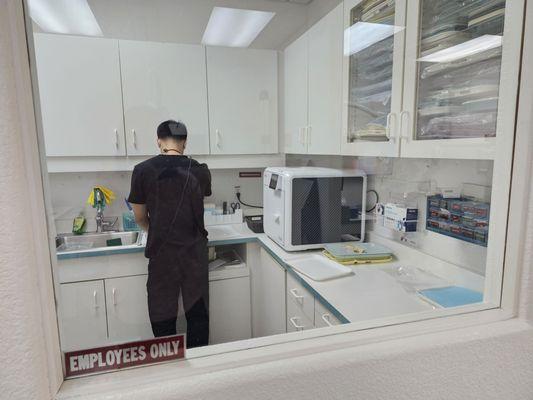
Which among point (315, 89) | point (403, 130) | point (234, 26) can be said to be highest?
point (234, 26)

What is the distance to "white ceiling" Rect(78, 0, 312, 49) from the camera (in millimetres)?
1695

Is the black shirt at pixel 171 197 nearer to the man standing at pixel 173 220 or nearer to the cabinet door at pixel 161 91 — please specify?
the man standing at pixel 173 220

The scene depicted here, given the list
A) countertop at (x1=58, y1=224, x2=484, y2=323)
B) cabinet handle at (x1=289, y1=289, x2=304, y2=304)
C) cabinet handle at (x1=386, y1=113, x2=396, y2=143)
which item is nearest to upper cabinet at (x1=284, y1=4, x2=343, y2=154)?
cabinet handle at (x1=386, y1=113, x2=396, y2=143)

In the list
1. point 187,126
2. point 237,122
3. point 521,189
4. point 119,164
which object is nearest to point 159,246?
point 119,164

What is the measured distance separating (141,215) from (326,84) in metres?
1.20

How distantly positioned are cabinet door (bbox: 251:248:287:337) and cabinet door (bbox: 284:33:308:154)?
2.39ft

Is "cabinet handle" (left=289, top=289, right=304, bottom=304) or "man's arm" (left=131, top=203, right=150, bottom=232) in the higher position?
"man's arm" (left=131, top=203, right=150, bottom=232)

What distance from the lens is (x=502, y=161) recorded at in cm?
65

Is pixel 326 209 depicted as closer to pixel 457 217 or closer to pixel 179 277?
pixel 457 217

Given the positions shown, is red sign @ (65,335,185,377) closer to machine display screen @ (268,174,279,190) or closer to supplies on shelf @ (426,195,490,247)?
supplies on shelf @ (426,195,490,247)

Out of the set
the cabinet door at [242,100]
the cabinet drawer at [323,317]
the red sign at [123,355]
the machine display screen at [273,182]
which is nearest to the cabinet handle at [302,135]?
the cabinet door at [242,100]

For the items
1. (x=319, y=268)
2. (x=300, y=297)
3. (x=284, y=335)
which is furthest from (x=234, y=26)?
(x=284, y=335)

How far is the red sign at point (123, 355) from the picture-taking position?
1.50 ft

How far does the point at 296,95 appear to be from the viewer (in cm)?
206
